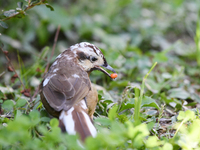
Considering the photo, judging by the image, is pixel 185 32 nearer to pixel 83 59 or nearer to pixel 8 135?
pixel 83 59

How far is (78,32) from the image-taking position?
302 inches

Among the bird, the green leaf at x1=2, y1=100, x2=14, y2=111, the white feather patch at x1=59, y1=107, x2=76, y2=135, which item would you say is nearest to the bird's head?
the bird

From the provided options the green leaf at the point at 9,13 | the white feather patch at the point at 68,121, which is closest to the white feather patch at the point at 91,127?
the white feather patch at the point at 68,121

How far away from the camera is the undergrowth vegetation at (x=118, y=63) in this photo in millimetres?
2914

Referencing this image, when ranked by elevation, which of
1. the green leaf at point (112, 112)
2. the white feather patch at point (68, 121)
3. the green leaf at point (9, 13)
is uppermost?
the green leaf at point (9, 13)

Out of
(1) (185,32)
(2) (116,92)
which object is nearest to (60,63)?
(2) (116,92)

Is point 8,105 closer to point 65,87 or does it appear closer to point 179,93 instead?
point 65,87

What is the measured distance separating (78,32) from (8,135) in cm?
557

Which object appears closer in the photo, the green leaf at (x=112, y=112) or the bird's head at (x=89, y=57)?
the green leaf at (x=112, y=112)

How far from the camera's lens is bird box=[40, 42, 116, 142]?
2967 mm

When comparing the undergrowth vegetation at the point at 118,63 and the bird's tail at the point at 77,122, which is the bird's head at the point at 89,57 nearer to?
the undergrowth vegetation at the point at 118,63

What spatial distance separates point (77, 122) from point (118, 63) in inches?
103

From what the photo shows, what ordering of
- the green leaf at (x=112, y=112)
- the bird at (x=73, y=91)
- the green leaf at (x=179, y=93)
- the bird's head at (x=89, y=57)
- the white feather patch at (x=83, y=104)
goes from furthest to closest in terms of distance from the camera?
the green leaf at (x=179, y=93)
the bird's head at (x=89, y=57)
the white feather patch at (x=83, y=104)
the bird at (x=73, y=91)
the green leaf at (x=112, y=112)

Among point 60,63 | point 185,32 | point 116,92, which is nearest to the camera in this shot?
point 60,63
